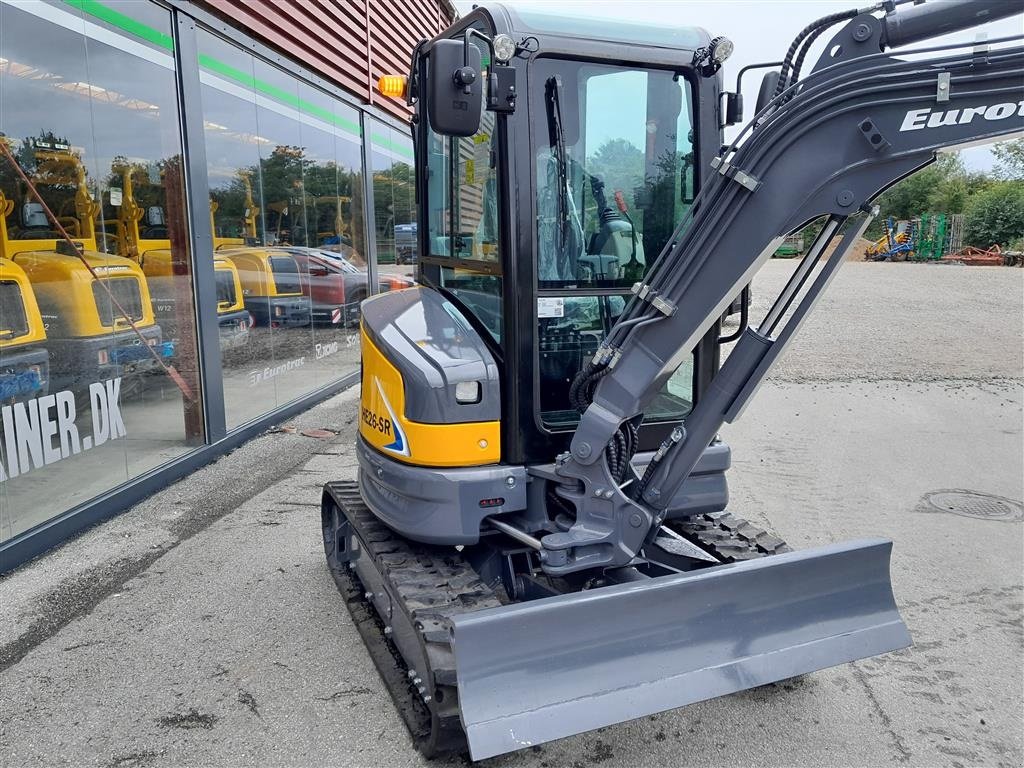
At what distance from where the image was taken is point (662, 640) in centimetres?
276

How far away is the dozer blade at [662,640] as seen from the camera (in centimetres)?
253

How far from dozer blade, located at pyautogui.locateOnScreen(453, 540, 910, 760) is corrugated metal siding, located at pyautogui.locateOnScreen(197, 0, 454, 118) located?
6.18 m

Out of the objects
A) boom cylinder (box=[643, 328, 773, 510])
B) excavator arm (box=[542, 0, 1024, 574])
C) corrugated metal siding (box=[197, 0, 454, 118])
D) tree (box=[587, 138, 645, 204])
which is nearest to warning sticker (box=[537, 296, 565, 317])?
excavator arm (box=[542, 0, 1024, 574])

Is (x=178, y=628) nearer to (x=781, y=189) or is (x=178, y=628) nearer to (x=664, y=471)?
(x=664, y=471)

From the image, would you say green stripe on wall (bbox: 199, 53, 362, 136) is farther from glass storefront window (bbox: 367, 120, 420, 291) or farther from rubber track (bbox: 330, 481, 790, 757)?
rubber track (bbox: 330, 481, 790, 757)

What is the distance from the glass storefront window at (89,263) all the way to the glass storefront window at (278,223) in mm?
633

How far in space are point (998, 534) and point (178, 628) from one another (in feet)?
16.6

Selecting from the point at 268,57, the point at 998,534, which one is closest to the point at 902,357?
the point at 998,534

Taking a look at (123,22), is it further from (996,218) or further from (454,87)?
(996,218)

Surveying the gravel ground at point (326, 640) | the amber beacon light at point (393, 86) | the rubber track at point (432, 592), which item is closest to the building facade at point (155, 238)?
the gravel ground at point (326, 640)

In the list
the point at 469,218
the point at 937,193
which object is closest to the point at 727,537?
the point at 469,218

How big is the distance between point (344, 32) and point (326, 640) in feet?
26.5

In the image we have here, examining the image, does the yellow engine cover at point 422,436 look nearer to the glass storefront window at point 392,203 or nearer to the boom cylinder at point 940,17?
the boom cylinder at point 940,17

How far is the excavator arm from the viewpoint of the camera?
234 cm
